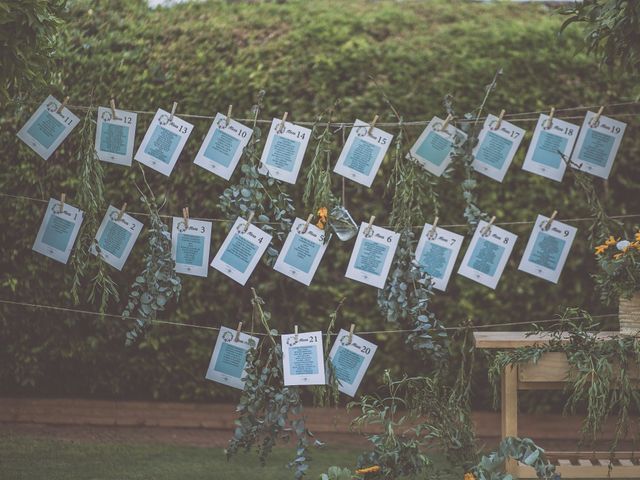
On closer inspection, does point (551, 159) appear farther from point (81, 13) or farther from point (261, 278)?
point (81, 13)

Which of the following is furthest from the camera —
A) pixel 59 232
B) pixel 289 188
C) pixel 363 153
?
pixel 289 188

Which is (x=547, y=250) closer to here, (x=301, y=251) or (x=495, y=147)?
(x=495, y=147)

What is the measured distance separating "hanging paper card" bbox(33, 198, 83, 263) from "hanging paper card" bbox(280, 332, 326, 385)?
1.16 m

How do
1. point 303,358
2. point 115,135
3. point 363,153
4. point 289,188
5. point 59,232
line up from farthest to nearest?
point 289,188, point 59,232, point 115,135, point 363,153, point 303,358

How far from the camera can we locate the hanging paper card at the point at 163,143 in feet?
13.8

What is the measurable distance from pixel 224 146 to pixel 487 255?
1.30 m

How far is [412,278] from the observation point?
4113mm

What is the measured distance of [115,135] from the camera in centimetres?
427

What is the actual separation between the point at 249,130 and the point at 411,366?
5.52ft

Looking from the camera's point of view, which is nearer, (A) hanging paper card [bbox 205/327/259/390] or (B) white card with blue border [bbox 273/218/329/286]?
(B) white card with blue border [bbox 273/218/329/286]

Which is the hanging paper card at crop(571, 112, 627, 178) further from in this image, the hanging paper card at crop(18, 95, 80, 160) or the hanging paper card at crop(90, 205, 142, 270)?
the hanging paper card at crop(18, 95, 80, 160)

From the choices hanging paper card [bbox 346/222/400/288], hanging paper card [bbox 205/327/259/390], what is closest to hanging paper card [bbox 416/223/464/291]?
hanging paper card [bbox 346/222/400/288]

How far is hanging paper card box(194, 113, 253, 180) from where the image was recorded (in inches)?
164

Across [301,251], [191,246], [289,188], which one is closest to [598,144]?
[301,251]
